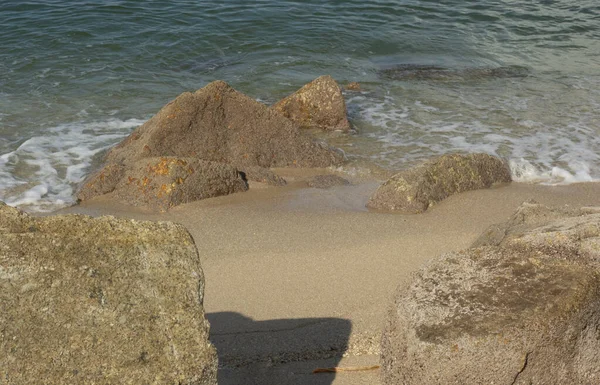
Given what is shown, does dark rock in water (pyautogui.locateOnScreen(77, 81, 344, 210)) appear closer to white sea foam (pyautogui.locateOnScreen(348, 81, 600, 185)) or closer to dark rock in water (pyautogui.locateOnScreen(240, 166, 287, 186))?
dark rock in water (pyautogui.locateOnScreen(240, 166, 287, 186))

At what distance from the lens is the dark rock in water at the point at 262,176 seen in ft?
23.6

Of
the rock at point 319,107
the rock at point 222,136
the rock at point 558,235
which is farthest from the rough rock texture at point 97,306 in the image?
the rock at point 319,107

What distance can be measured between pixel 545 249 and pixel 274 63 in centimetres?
941

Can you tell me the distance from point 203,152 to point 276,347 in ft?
12.7

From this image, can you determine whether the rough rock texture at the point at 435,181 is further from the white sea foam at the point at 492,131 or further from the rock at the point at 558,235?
the rock at the point at 558,235

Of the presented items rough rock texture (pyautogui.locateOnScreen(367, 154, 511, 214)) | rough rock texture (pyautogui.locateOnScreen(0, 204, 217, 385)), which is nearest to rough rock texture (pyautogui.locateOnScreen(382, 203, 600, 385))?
rough rock texture (pyautogui.locateOnScreen(0, 204, 217, 385))

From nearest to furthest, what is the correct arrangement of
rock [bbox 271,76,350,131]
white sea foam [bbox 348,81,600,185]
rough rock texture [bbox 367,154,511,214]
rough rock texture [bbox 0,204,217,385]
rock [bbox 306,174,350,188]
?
rough rock texture [bbox 0,204,217,385] → rough rock texture [bbox 367,154,511,214] → rock [bbox 306,174,350,188] → white sea foam [bbox 348,81,600,185] → rock [bbox 271,76,350,131]

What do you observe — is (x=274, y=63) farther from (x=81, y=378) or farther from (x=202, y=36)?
(x=81, y=378)

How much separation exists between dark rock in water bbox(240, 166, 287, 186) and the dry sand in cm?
11

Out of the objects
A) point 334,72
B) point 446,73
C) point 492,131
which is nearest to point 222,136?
point 492,131

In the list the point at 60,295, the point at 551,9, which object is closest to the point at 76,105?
the point at 60,295

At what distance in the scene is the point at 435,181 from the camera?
6629 millimetres

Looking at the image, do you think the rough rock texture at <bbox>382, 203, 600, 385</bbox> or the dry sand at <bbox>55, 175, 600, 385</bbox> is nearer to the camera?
the rough rock texture at <bbox>382, 203, 600, 385</bbox>

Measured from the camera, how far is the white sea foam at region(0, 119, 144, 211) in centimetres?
692
